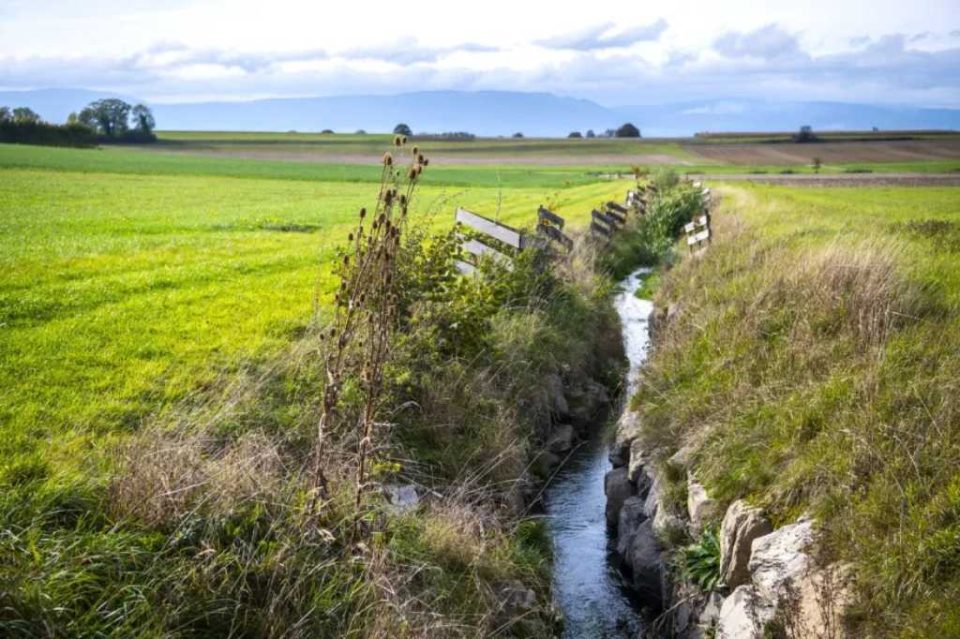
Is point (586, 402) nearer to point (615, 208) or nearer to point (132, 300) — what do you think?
point (132, 300)

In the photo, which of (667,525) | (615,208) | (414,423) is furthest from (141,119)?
(667,525)

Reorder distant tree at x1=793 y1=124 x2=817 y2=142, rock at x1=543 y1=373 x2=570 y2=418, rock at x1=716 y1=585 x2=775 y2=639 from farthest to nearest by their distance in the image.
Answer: distant tree at x1=793 y1=124 x2=817 y2=142, rock at x1=543 y1=373 x2=570 y2=418, rock at x1=716 y1=585 x2=775 y2=639

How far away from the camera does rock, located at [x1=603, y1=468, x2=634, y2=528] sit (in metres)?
9.69

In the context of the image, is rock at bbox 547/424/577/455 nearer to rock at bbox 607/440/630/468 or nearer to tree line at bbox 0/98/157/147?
rock at bbox 607/440/630/468

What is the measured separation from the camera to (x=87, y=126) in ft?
313

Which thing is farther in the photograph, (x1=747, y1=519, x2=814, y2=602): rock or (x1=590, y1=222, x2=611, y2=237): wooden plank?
(x1=590, y1=222, x2=611, y2=237): wooden plank

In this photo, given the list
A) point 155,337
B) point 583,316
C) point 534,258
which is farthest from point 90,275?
point 583,316

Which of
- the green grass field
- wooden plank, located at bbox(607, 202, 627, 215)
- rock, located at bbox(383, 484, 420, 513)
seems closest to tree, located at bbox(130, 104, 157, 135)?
the green grass field

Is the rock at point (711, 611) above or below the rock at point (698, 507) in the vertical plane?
below

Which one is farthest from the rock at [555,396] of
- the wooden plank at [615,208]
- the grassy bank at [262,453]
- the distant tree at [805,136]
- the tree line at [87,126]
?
the distant tree at [805,136]

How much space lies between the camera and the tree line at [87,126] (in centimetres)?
8512

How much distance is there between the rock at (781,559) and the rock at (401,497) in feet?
8.91

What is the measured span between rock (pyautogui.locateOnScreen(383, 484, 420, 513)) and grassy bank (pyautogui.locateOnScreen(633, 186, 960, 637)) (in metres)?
2.69

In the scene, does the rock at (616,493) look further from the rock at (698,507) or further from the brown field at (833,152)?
the brown field at (833,152)
